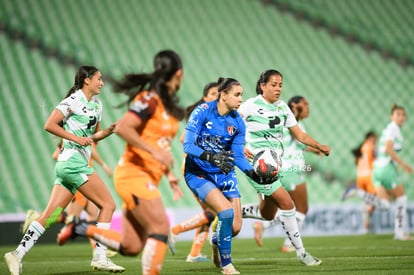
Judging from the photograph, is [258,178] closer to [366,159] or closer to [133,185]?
[133,185]

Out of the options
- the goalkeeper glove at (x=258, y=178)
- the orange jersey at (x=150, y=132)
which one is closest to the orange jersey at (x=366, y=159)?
the goalkeeper glove at (x=258, y=178)

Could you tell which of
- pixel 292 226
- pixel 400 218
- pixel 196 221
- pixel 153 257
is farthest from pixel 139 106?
pixel 400 218

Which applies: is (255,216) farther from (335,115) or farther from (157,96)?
(335,115)

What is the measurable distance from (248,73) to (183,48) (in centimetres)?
215

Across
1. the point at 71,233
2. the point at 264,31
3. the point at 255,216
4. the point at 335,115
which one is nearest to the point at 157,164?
the point at 71,233

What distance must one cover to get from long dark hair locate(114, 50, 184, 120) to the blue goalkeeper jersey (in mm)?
1876

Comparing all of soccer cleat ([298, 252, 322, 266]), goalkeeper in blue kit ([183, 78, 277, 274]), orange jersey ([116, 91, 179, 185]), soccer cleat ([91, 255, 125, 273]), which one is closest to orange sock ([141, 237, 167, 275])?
orange jersey ([116, 91, 179, 185])

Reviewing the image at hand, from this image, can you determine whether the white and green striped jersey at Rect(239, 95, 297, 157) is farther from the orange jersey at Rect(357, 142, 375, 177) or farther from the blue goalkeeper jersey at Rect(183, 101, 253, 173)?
the orange jersey at Rect(357, 142, 375, 177)

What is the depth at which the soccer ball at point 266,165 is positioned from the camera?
7.86m

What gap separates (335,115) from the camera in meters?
22.2

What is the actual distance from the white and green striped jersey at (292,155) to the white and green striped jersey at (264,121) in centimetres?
163

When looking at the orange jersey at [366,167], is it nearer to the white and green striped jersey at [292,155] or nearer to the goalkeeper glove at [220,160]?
the white and green striped jersey at [292,155]

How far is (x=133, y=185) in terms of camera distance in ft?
19.1

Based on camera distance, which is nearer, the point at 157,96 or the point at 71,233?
the point at 157,96
